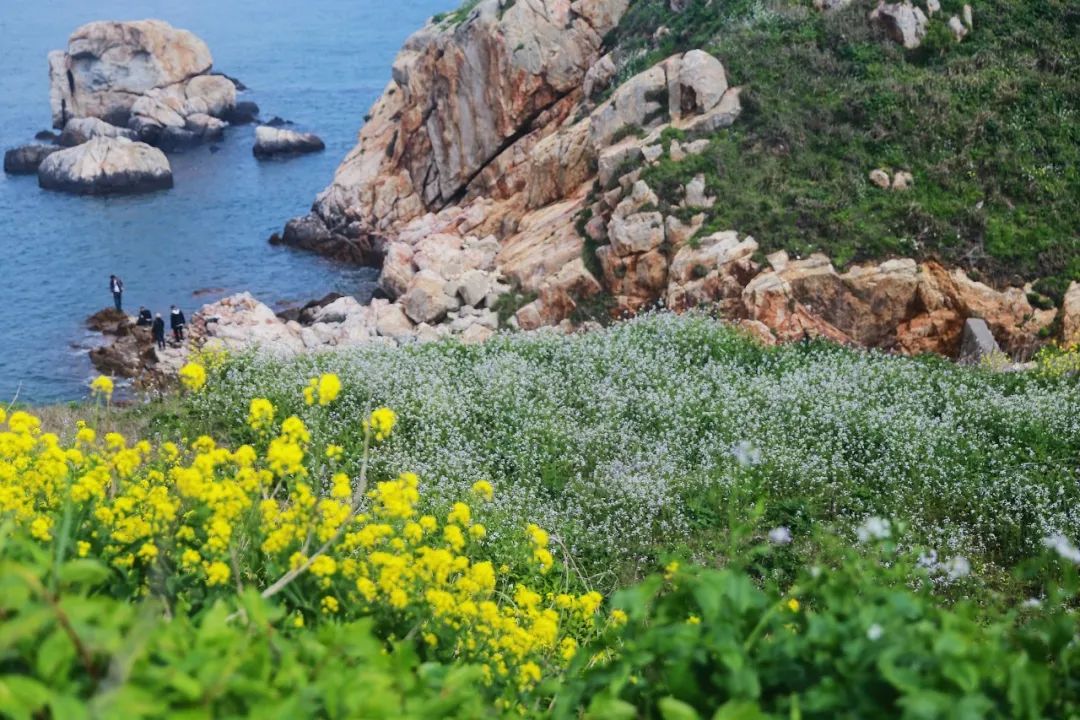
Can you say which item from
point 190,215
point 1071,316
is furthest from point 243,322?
point 1071,316

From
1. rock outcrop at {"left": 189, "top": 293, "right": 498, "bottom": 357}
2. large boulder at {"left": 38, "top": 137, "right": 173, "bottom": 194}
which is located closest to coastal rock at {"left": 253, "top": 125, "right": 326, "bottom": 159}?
large boulder at {"left": 38, "top": 137, "right": 173, "bottom": 194}

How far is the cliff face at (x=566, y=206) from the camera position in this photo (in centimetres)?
1928

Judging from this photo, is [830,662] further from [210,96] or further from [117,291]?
[210,96]

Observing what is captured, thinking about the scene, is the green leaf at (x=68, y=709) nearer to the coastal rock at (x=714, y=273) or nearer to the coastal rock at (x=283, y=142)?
the coastal rock at (x=714, y=273)

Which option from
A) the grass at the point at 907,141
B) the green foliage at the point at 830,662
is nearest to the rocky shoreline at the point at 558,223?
the grass at the point at 907,141

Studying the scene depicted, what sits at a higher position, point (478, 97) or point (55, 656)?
point (55, 656)

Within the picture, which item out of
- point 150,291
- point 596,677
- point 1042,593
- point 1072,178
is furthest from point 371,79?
point 596,677

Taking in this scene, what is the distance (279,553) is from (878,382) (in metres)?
11.9

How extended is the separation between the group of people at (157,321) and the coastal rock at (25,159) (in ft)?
69.0

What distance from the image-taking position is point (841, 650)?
3.60 meters

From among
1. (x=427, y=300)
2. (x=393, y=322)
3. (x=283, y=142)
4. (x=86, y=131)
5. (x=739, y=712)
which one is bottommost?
(x=393, y=322)

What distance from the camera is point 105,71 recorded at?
189 ft

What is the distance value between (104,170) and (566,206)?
98.1ft

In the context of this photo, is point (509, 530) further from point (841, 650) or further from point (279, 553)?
point (841, 650)
